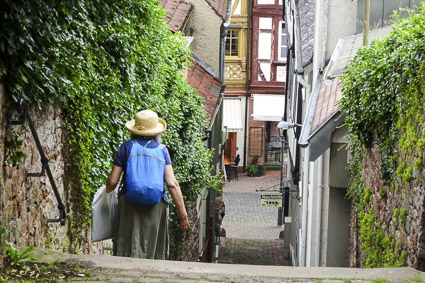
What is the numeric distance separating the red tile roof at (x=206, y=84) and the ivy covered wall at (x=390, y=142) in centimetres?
731

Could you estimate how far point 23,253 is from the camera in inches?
202

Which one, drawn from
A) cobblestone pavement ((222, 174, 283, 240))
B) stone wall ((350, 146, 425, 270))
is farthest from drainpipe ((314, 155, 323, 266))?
cobblestone pavement ((222, 174, 283, 240))

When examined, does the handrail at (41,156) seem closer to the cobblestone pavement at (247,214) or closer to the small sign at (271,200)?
the small sign at (271,200)

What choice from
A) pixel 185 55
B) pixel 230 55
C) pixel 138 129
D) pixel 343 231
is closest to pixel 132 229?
pixel 138 129

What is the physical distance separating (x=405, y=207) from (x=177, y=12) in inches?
468

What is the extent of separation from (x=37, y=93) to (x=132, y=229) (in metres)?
1.40

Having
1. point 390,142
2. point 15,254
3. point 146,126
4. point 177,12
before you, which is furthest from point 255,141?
point 15,254

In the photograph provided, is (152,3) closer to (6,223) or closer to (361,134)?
(361,134)

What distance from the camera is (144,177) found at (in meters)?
5.83

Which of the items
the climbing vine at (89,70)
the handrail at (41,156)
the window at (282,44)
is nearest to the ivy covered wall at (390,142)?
the climbing vine at (89,70)

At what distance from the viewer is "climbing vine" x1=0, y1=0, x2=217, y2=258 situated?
500 cm

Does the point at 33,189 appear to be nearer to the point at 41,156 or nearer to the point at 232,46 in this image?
the point at 41,156

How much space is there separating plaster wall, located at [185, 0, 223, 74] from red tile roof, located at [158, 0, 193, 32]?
49 cm

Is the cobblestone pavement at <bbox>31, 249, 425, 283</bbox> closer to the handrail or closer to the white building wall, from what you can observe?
the handrail
